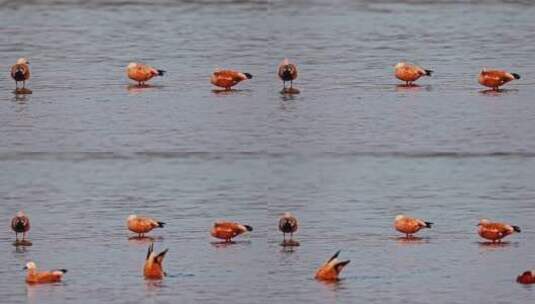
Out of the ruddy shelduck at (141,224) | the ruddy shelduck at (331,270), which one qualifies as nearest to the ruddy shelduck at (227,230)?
the ruddy shelduck at (141,224)

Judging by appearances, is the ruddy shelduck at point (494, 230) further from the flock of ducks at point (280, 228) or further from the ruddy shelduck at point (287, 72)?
the ruddy shelduck at point (287, 72)

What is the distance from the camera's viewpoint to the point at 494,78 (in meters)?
49.8

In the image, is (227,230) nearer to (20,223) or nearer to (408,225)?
Result: (408,225)

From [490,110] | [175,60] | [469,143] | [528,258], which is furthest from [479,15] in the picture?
[528,258]

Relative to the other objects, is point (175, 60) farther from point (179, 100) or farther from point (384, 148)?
point (384, 148)

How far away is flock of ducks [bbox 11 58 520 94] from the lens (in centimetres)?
4947

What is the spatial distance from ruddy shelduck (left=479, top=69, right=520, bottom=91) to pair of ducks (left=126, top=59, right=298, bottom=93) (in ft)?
12.9

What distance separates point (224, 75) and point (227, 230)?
46.2 ft

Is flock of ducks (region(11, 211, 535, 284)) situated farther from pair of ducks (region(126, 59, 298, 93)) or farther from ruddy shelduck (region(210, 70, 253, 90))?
ruddy shelduck (region(210, 70, 253, 90))

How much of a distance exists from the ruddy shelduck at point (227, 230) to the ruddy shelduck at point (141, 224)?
92 centimetres

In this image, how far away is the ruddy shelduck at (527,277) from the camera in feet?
110

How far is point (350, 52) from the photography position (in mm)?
55750

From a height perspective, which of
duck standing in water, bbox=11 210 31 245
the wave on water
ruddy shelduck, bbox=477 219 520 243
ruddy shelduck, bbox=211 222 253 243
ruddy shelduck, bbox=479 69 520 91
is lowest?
ruddy shelduck, bbox=477 219 520 243

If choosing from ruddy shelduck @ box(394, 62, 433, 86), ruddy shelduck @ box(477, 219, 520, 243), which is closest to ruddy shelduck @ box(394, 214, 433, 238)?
ruddy shelduck @ box(477, 219, 520, 243)
